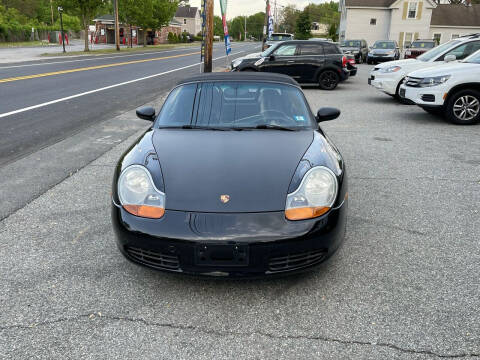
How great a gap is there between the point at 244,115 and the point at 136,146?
1071 mm

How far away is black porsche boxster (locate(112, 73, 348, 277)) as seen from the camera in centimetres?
261

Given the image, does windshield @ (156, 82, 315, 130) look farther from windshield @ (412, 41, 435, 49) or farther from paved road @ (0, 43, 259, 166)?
windshield @ (412, 41, 435, 49)

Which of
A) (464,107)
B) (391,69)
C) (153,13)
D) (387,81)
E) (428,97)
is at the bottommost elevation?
(464,107)

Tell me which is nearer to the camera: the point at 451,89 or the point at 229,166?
Result: the point at 229,166

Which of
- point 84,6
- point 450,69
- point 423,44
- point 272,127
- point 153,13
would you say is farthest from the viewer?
point 153,13

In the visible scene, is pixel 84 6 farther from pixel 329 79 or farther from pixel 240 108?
pixel 240 108

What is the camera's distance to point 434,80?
8.84 metres

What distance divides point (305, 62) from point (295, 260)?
13687 millimetres

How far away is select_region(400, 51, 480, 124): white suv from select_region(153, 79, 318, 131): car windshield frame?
5722 mm

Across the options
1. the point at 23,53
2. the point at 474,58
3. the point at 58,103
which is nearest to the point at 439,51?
the point at 474,58

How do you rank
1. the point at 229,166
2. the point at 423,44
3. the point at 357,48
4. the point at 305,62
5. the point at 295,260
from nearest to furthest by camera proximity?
the point at 295,260
the point at 229,166
the point at 305,62
the point at 423,44
the point at 357,48

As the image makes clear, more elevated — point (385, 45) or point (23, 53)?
point (385, 45)

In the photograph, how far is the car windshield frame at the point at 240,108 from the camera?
3893 mm

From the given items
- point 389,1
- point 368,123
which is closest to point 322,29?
point 389,1
